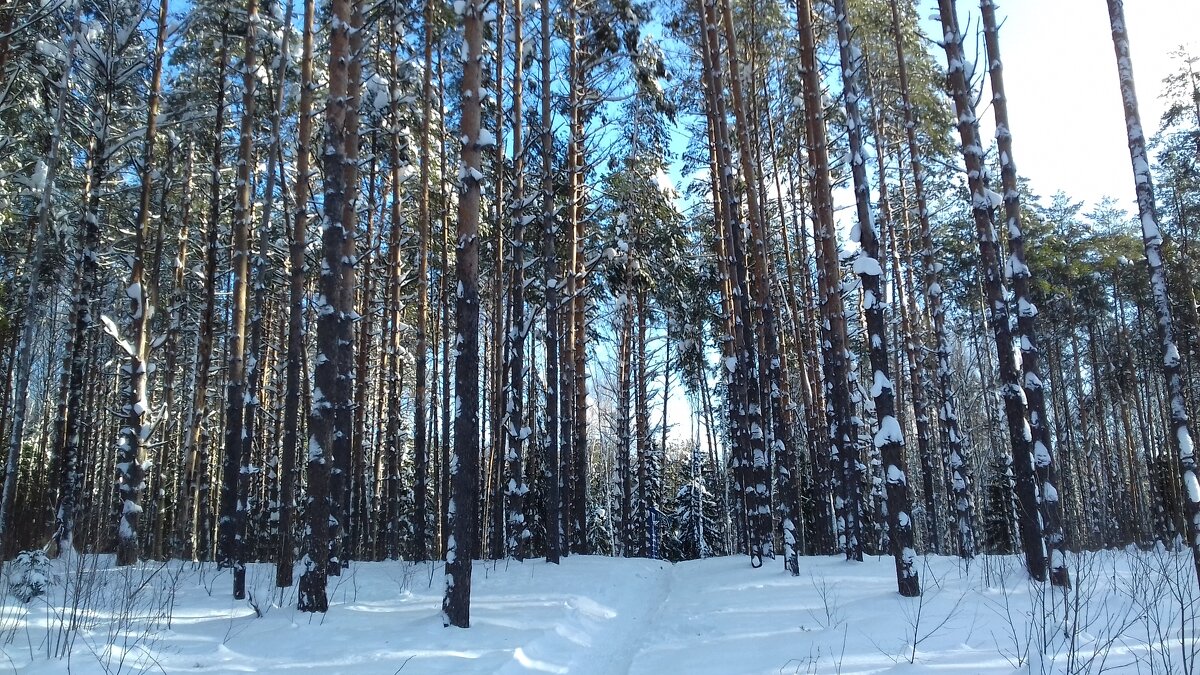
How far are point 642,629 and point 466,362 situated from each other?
12.1 ft

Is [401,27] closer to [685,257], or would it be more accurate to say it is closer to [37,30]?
[37,30]

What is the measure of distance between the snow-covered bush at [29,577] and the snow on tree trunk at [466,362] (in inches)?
171

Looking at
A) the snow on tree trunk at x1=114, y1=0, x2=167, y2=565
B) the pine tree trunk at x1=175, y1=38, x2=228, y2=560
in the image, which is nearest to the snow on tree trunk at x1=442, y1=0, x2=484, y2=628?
the pine tree trunk at x1=175, y1=38, x2=228, y2=560

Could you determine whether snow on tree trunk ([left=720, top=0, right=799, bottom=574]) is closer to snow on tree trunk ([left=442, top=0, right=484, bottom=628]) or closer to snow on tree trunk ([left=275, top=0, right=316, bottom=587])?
snow on tree trunk ([left=442, top=0, right=484, bottom=628])

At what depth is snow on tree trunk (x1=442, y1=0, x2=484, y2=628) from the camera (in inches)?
285

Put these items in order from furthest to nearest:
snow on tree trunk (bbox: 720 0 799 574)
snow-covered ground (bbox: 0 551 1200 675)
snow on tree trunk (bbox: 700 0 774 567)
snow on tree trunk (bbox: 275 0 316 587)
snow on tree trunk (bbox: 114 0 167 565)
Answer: snow on tree trunk (bbox: 720 0 799 574) → snow on tree trunk (bbox: 700 0 774 567) → snow on tree trunk (bbox: 114 0 167 565) → snow on tree trunk (bbox: 275 0 316 587) → snow-covered ground (bbox: 0 551 1200 675)

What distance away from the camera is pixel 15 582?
745cm

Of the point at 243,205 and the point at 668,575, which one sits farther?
the point at 668,575

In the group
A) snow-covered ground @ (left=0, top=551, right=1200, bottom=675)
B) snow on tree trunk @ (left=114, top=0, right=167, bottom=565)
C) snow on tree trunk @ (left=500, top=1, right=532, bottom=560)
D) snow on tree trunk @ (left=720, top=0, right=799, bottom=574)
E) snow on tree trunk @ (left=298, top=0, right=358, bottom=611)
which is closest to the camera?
snow-covered ground @ (left=0, top=551, right=1200, bottom=675)

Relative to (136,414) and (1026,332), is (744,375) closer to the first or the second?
(1026,332)

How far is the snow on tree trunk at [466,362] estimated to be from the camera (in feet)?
23.7

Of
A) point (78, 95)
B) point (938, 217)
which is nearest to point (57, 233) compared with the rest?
point (78, 95)

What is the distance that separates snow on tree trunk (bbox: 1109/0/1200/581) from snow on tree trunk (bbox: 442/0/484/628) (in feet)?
23.5

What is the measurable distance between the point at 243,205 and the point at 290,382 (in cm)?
277
